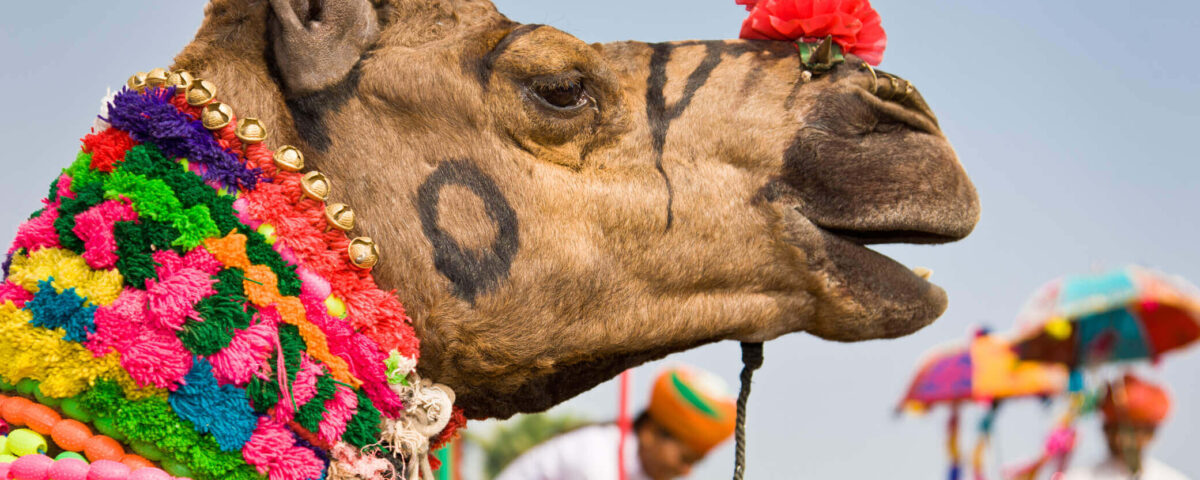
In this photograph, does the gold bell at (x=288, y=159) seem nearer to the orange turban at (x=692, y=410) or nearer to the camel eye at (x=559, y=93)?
the camel eye at (x=559, y=93)

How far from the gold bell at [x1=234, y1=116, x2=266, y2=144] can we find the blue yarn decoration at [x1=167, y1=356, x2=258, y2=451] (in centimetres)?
65

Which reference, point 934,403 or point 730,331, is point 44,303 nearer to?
point 730,331

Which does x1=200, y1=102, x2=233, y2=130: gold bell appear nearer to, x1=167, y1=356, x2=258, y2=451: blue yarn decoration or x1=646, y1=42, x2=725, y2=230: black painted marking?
x1=167, y1=356, x2=258, y2=451: blue yarn decoration

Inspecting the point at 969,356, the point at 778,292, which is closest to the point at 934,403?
the point at 969,356

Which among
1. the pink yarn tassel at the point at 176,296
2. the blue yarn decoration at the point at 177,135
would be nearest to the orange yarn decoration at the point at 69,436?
the pink yarn tassel at the point at 176,296

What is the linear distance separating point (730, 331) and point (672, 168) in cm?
54


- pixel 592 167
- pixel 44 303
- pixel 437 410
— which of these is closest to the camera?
pixel 44 303

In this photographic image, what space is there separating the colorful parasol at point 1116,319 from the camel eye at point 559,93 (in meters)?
6.53

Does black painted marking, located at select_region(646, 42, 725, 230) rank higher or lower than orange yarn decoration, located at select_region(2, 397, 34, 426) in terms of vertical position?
higher

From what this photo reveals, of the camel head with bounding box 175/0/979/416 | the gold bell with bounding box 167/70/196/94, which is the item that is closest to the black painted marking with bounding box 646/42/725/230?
the camel head with bounding box 175/0/979/416

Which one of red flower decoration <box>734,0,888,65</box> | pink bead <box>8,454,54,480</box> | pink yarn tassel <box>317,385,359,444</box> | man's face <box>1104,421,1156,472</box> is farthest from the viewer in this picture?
man's face <box>1104,421,1156,472</box>

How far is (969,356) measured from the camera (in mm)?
9578

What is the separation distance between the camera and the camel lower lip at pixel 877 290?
3.35 m

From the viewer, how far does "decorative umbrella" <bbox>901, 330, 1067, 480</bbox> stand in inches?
346
